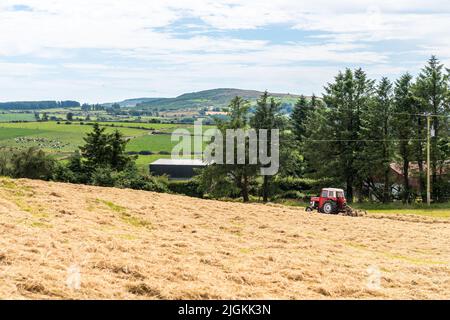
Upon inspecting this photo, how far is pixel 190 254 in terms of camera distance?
1461cm

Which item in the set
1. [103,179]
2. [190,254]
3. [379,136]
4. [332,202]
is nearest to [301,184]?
[379,136]

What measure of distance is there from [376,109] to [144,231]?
115ft

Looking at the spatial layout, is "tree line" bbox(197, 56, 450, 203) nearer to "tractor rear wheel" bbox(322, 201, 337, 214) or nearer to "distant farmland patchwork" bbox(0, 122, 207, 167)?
"tractor rear wheel" bbox(322, 201, 337, 214)

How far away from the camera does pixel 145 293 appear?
34.7ft

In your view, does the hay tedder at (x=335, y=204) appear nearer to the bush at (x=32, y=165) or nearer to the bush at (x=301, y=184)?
the bush at (x=301, y=184)

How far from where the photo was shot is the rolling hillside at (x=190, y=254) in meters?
10.8

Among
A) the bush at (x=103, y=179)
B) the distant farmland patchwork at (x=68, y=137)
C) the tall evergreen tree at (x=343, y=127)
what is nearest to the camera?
the bush at (x=103, y=179)

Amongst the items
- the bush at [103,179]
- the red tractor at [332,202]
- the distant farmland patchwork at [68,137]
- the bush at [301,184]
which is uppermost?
the distant farmland patchwork at [68,137]

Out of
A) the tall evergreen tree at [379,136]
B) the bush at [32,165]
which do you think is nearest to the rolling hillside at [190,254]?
the bush at [32,165]

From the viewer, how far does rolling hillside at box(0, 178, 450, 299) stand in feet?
35.6

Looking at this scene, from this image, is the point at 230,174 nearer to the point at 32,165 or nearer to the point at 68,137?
the point at 32,165

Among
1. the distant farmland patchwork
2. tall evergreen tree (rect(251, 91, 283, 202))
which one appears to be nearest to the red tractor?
tall evergreen tree (rect(251, 91, 283, 202))
